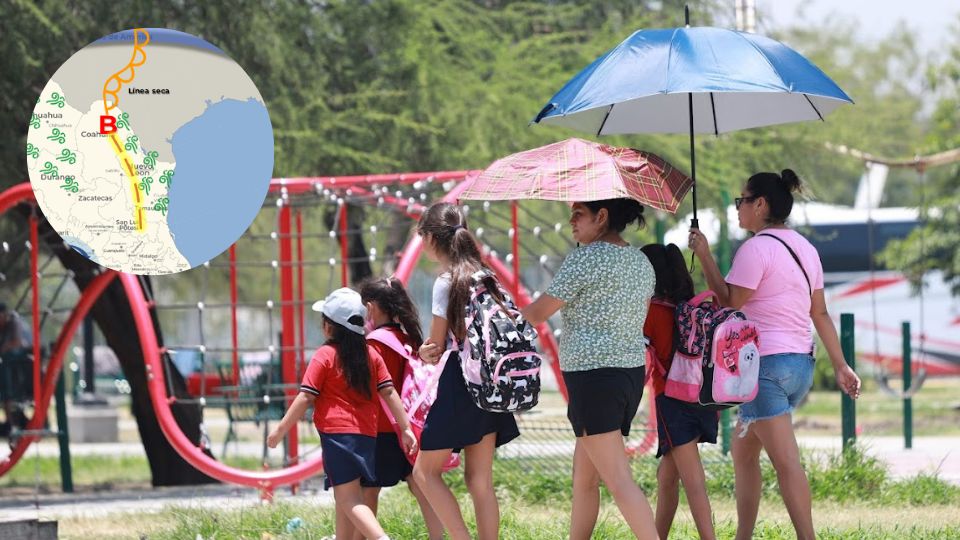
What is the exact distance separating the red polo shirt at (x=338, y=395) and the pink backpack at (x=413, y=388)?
9 centimetres

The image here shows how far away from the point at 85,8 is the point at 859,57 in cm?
4079

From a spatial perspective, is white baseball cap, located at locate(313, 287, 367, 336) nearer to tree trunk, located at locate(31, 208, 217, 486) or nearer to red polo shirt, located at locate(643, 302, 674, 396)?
red polo shirt, located at locate(643, 302, 674, 396)

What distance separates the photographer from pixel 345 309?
21.2 ft

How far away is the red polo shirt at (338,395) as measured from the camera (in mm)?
6410

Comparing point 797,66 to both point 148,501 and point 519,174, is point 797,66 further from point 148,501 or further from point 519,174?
point 148,501

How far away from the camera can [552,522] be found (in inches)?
301

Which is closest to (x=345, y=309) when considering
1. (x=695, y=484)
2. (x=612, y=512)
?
(x=695, y=484)

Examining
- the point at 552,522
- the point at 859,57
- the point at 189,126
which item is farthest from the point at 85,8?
the point at 859,57

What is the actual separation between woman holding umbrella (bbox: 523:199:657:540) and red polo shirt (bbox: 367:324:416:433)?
106cm

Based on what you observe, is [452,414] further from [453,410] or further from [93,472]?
[93,472]

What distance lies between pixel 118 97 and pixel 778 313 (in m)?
3.21

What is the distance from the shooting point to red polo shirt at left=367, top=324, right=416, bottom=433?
6602 millimetres

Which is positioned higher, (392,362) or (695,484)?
(392,362)

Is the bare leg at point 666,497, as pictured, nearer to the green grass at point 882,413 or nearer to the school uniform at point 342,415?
the school uniform at point 342,415
